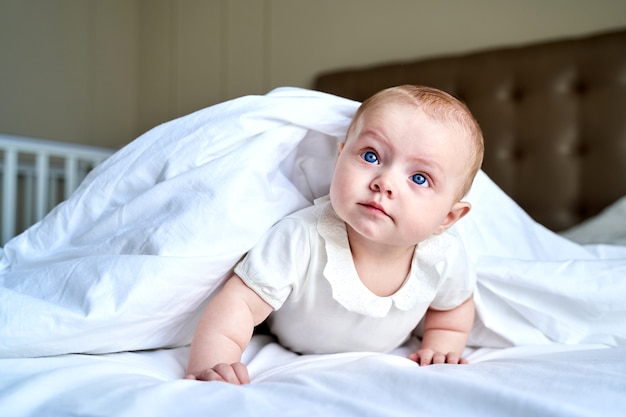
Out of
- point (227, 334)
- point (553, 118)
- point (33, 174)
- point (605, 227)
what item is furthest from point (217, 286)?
point (33, 174)

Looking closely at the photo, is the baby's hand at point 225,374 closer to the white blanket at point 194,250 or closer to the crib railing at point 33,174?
the white blanket at point 194,250

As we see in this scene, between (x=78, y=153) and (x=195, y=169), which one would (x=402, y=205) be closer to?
(x=195, y=169)

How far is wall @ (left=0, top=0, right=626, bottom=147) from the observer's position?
1839 millimetres

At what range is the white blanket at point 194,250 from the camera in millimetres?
626

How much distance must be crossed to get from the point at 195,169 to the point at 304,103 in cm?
20

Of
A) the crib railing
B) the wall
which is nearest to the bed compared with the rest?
the crib railing

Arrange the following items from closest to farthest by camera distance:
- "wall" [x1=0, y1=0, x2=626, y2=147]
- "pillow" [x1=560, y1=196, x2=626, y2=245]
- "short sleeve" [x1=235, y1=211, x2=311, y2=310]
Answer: "short sleeve" [x1=235, y1=211, x2=311, y2=310] < "pillow" [x1=560, y1=196, x2=626, y2=245] < "wall" [x1=0, y1=0, x2=626, y2=147]

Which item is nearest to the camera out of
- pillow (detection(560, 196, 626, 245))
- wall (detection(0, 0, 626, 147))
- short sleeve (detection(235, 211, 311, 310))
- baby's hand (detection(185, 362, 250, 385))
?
baby's hand (detection(185, 362, 250, 385))

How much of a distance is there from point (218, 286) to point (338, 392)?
30 centimetres

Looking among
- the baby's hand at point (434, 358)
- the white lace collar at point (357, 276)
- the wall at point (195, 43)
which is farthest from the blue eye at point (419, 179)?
the wall at point (195, 43)

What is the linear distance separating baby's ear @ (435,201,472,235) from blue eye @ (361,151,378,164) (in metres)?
0.14

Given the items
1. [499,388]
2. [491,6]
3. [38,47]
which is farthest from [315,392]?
[38,47]

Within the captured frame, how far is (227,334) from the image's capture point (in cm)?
61

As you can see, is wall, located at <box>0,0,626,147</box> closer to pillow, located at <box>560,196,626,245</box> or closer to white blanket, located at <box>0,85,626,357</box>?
pillow, located at <box>560,196,626,245</box>
